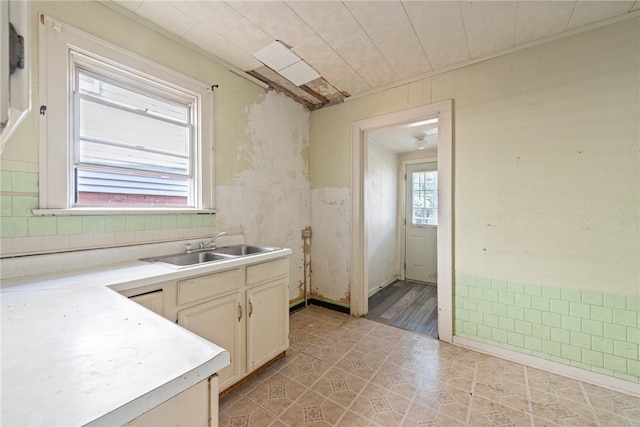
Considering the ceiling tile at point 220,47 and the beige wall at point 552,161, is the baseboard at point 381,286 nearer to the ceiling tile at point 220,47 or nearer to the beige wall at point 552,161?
the beige wall at point 552,161

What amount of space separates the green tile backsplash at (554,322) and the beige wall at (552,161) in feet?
0.33

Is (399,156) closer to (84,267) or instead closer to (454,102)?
(454,102)

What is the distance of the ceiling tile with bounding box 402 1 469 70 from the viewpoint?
5.61 ft

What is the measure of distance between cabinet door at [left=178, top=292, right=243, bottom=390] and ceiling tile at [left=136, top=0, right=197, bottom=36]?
1983mm

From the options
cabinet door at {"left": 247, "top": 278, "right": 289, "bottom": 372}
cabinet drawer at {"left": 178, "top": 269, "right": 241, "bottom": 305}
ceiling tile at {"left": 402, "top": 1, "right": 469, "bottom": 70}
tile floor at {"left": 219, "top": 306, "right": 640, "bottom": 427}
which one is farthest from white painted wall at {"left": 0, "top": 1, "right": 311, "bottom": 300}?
ceiling tile at {"left": 402, "top": 1, "right": 469, "bottom": 70}

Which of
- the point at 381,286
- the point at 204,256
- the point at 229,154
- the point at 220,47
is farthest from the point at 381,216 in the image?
the point at 220,47

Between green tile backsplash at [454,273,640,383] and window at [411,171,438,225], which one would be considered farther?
window at [411,171,438,225]

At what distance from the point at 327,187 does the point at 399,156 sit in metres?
2.11

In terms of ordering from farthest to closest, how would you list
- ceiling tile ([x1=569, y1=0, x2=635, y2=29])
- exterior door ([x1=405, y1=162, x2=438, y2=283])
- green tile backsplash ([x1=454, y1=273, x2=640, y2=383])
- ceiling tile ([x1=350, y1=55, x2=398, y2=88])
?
exterior door ([x1=405, y1=162, x2=438, y2=283]) < ceiling tile ([x1=350, y1=55, x2=398, y2=88]) < green tile backsplash ([x1=454, y1=273, x2=640, y2=383]) < ceiling tile ([x1=569, y1=0, x2=635, y2=29])

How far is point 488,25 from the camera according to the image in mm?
1877

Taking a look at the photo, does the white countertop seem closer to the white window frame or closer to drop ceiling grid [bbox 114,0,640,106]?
the white window frame

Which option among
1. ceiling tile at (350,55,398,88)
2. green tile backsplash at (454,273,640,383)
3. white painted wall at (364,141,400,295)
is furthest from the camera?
white painted wall at (364,141,400,295)

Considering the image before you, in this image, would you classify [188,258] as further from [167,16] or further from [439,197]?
[439,197]

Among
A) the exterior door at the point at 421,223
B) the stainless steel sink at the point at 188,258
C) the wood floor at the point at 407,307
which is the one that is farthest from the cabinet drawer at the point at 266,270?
the exterior door at the point at 421,223
